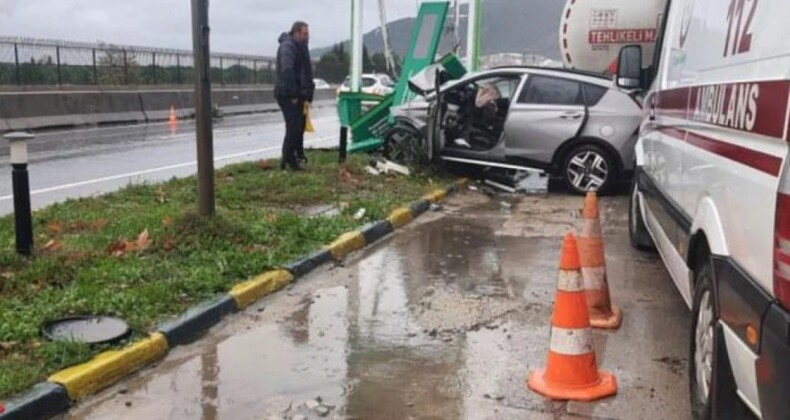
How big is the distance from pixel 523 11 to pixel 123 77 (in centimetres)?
5923

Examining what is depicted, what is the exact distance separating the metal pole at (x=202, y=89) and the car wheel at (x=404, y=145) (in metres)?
5.65

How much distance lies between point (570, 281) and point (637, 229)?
366cm

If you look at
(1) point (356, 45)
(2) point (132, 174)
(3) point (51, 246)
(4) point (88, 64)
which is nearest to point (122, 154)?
(2) point (132, 174)

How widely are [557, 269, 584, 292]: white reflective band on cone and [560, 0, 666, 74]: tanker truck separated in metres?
9.17

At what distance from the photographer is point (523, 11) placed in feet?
272

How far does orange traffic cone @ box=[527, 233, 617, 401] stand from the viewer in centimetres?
428

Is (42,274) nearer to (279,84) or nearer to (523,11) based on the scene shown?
(279,84)

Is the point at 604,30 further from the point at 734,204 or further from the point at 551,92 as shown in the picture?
the point at 734,204

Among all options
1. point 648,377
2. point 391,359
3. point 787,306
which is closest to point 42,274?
point 391,359

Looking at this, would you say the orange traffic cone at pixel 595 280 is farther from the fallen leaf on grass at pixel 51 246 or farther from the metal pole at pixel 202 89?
the fallen leaf on grass at pixel 51 246

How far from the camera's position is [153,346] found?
480 centimetres

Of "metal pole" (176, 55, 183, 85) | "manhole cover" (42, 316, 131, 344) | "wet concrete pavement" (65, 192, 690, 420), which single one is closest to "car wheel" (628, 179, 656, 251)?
"wet concrete pavement" (65, 192, 690, 420)

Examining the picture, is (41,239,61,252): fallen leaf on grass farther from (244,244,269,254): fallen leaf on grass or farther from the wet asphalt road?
the wet asphalt road

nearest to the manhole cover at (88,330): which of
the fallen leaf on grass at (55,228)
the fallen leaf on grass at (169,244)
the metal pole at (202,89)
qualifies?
the fallen leaf on grass at (169,244)
